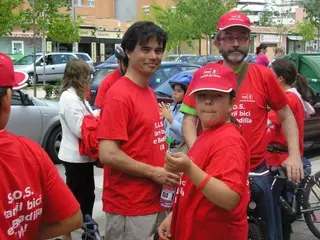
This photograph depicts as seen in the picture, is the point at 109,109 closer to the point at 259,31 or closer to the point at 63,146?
the point at 63,146

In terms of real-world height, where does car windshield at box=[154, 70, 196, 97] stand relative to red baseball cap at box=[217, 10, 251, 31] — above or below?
below

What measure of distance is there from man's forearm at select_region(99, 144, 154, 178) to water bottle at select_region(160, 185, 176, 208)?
142 millimetres

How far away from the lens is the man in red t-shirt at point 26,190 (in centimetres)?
178

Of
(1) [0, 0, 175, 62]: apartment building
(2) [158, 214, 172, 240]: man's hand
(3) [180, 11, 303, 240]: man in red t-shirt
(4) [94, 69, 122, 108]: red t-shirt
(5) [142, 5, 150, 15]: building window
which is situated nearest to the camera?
Result: (2) [158, 214, 172, 240]: man's hand

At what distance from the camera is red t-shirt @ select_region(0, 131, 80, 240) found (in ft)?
5.83

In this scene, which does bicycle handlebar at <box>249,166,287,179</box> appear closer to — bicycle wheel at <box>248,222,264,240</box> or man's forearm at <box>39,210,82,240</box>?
bicycle wheel at <box>248,222,264,240</box>

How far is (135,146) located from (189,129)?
502mm

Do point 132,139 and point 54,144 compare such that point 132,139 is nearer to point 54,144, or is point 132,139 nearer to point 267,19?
point 54,144

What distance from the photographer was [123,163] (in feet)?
9.49

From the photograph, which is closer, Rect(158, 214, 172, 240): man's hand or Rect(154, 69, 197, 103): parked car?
Rect(158, 214, 172, 240): man's hand

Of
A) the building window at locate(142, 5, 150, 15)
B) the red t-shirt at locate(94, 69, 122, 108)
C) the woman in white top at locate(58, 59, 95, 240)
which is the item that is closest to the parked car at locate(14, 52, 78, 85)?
the woman in white top at locate(58, 59, 95, 240)

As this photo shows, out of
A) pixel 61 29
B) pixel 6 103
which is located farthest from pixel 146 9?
pixel 6 103

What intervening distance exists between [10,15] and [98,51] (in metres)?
28.2

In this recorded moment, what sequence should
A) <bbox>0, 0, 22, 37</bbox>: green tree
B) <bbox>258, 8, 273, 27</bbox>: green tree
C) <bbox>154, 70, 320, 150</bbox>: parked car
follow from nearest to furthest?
<bbox>154, 70, 320, 150</bbox>: parked car → <bbox>0, 0, 22, 37</bbox>: green tree → <bbox>258, 8, 273, 27</bbox>: green tree
